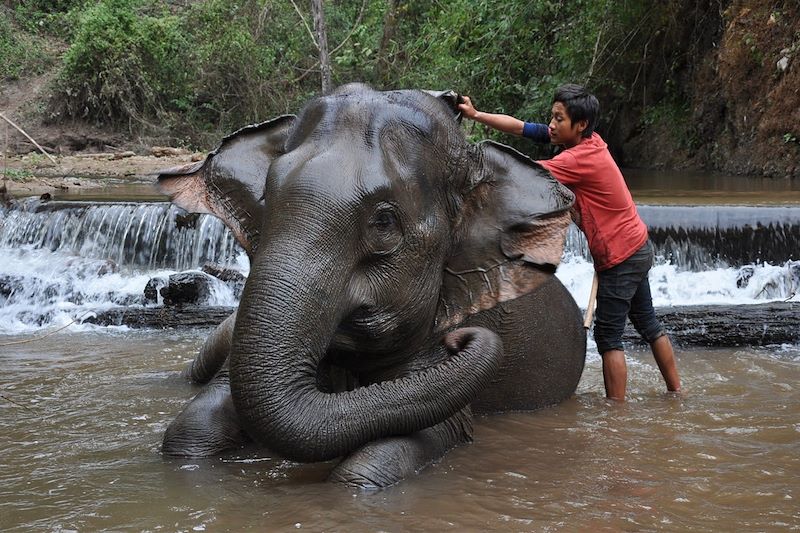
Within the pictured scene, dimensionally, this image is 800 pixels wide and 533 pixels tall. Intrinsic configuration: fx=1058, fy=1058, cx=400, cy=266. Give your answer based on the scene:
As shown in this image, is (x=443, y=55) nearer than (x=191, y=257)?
No

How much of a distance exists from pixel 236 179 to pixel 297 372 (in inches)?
58.1

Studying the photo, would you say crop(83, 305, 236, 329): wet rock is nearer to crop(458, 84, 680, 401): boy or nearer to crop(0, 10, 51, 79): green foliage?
crop(458, 84, 680, 401): boy

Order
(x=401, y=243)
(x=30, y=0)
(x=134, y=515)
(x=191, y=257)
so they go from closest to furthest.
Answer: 1. (x=134, y=515)
2. (x=401, y=243)
3. (x=191, y=257)
4. (x=30, y=0)

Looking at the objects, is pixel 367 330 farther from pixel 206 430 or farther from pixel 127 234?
pixel 127 234

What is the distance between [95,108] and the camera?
23766 millimetres

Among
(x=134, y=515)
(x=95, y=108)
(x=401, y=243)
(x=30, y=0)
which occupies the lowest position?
(x=134, y=515)

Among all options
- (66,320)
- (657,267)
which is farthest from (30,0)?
(657,267)

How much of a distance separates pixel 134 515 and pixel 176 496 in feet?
0.83

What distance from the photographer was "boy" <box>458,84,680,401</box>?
18.1 ft

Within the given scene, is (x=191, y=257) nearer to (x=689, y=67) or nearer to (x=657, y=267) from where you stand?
(x=657, y=267)

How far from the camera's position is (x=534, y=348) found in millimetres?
5449

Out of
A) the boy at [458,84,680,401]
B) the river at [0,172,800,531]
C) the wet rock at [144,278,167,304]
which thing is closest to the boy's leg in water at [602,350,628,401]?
the boy at [458,84,680,401]

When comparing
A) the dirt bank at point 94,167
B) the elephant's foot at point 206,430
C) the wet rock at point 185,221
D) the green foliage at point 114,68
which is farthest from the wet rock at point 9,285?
the green foliage at point 114,68

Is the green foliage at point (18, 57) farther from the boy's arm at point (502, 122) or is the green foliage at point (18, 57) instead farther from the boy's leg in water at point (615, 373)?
the boy's leg in water at point (615, 373)
